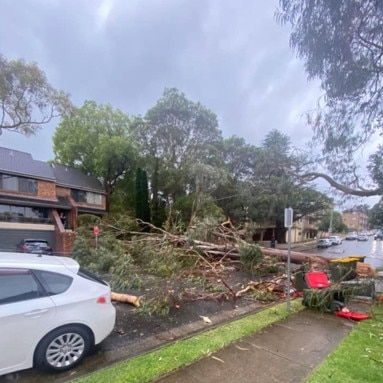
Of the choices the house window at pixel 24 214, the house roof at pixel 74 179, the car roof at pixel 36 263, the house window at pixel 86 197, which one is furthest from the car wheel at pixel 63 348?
the house window at pixel 86 197

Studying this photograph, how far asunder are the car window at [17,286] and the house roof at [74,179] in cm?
2449

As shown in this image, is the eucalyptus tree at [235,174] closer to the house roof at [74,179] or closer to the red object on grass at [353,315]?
the house roof at [74,179]

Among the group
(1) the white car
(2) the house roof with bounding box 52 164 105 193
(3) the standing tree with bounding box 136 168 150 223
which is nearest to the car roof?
(1) the white car

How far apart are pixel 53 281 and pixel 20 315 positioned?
0.52 meters

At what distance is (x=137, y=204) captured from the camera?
24.6m

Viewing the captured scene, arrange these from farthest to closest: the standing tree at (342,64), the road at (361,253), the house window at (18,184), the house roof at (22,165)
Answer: the house roof at (22,165) → the house window at (18,184) → the road at (361,253) → the standing tree at (342,64)

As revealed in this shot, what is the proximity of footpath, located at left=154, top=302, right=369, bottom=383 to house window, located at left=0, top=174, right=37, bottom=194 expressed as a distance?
930 inches

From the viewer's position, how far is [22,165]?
22.9 m

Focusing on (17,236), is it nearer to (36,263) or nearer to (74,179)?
(74,179)

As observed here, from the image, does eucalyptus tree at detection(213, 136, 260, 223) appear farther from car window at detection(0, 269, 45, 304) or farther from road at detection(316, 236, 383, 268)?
car window at detection(0, 269, 45, 304)

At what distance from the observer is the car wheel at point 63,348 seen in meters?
3.17

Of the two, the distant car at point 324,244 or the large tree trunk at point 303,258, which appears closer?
the large tree trunk at point 303,258

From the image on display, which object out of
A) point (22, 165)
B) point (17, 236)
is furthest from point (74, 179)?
point (17, 236)

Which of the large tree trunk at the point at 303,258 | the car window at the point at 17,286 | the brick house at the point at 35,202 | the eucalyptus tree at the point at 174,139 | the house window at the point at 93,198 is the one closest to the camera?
the car window at the point at 17,286
